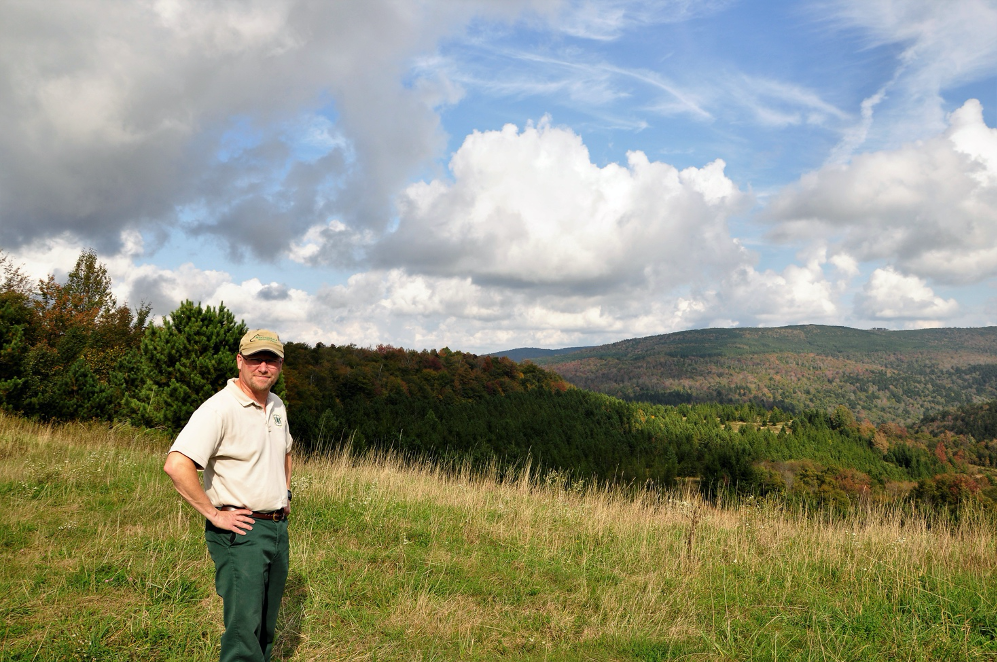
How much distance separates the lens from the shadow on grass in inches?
146

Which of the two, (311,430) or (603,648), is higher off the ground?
(603,648)

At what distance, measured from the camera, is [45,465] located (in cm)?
751

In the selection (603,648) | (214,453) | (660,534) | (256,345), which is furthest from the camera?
(660,534)

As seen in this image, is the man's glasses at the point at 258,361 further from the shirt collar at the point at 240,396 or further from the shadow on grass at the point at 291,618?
the shadow on grass at the point at 291,618

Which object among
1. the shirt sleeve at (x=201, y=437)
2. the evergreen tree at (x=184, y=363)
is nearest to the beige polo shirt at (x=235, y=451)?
the shirt sleeve at (x=201, y=437)

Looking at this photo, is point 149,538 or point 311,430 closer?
point 149,538

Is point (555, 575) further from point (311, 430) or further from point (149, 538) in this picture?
point (311, 430)

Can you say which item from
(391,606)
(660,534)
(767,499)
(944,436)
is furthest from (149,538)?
(944,436)

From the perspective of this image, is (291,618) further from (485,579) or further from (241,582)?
(485,579)

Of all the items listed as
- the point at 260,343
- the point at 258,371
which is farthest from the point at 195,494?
the point at 260,343

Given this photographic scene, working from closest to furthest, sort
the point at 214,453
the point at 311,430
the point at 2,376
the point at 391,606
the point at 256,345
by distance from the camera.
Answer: the point at 214,453, the point at 256,345, the point at 391,606, the point at 2,376, the point at 311,430

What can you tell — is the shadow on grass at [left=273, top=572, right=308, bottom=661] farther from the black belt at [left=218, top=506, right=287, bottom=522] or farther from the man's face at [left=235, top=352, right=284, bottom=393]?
the man's face at [left=235, top=352, right=284, bottom=393]

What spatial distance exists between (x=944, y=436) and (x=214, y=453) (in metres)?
158

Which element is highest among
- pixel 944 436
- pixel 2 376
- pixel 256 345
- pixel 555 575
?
pixel 256 345
